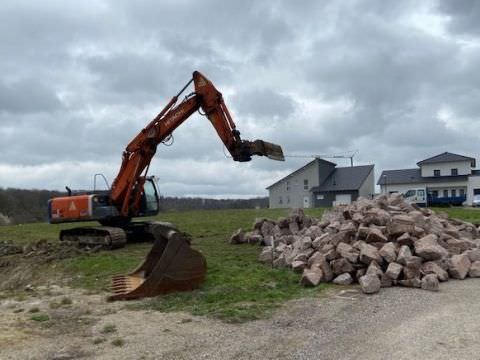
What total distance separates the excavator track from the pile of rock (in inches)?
198

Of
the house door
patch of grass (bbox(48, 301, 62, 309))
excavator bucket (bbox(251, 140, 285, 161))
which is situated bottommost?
patch of grass (bbox(48, 301, 62, 309))

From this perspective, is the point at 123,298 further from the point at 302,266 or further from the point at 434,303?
the point at 434,303

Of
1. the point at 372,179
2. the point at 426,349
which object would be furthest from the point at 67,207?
the point at 372,179

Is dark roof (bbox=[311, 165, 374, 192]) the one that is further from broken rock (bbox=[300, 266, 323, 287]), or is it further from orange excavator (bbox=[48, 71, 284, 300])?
broken rock (bbox=[300, 266, 323, 287])

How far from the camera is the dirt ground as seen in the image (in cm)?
645

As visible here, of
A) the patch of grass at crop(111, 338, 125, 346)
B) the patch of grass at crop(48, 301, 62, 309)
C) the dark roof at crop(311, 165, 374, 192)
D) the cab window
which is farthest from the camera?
the dark roof at crop(311, 165, 374, 192)

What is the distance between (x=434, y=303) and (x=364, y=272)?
1854 mm

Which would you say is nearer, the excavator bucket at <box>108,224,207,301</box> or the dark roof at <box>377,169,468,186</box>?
the excavator bucket at <box>108,224,207,301</box>

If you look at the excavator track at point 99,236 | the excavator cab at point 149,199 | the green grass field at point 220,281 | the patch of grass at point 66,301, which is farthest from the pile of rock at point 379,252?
the excavator cab at point 149,199

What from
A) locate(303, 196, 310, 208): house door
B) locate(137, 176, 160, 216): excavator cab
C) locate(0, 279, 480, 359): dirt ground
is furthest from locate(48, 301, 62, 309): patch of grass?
locate(303, 196, 310, 208): house door

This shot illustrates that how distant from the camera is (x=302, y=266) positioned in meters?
11.2

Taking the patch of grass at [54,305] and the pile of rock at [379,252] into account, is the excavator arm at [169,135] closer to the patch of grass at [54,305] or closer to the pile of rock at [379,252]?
the pile of rock at [379,252]

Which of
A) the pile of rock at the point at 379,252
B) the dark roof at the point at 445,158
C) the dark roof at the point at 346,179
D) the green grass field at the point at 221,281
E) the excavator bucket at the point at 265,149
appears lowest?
the green grass field at the point at 221,281

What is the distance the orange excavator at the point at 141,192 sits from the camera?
14.0 meters
